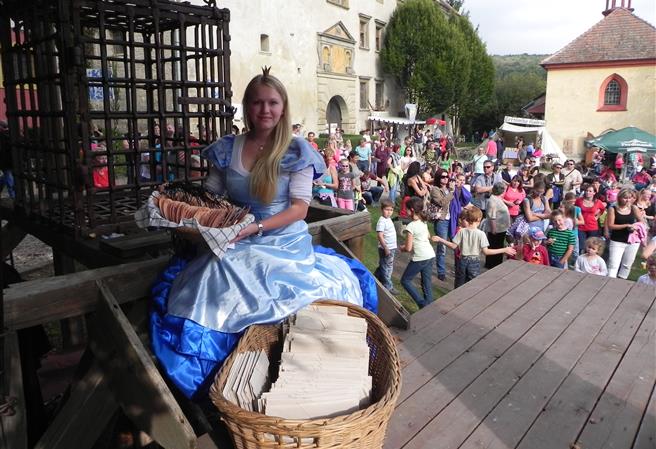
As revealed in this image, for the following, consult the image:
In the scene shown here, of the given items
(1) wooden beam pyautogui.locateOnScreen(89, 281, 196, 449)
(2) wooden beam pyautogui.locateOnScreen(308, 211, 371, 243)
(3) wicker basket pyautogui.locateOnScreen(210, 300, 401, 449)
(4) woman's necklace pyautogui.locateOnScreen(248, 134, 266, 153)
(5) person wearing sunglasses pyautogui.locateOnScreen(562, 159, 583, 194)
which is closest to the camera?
(3) wicker basket pyautogui.locateOnScreen(210, 300, 401, 449)

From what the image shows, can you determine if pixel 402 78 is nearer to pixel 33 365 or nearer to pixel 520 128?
pixel 520 128

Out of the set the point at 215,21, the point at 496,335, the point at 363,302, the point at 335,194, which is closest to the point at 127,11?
the point at 215,21

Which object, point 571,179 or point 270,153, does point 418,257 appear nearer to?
point 270,153

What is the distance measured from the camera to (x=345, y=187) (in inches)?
389

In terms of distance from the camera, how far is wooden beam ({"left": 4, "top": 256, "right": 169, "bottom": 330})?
2.24 meters

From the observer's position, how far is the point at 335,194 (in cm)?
1005

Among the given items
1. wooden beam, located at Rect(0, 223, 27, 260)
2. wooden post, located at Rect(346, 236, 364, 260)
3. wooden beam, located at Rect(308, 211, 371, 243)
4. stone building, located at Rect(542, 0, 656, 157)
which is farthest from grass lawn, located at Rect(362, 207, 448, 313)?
stone building, located at Rect(542, 0, 656, 157)

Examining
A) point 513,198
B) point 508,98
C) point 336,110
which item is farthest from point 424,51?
point 513,198

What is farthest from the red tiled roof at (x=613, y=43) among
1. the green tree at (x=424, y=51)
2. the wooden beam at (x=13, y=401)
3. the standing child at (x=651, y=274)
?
the wooden beam at (x=13, y=401)

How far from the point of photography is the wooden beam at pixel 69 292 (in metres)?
2.24

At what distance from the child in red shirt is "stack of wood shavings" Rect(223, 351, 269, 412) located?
17.2 ft

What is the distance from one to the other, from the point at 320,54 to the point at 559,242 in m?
20.4

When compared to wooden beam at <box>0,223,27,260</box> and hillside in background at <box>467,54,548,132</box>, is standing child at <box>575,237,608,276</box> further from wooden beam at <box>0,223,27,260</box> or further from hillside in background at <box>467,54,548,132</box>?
hillside in background at <box>467,54,548,132</box>

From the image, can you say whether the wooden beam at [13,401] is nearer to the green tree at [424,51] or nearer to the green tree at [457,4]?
the green tree at [424,51]
